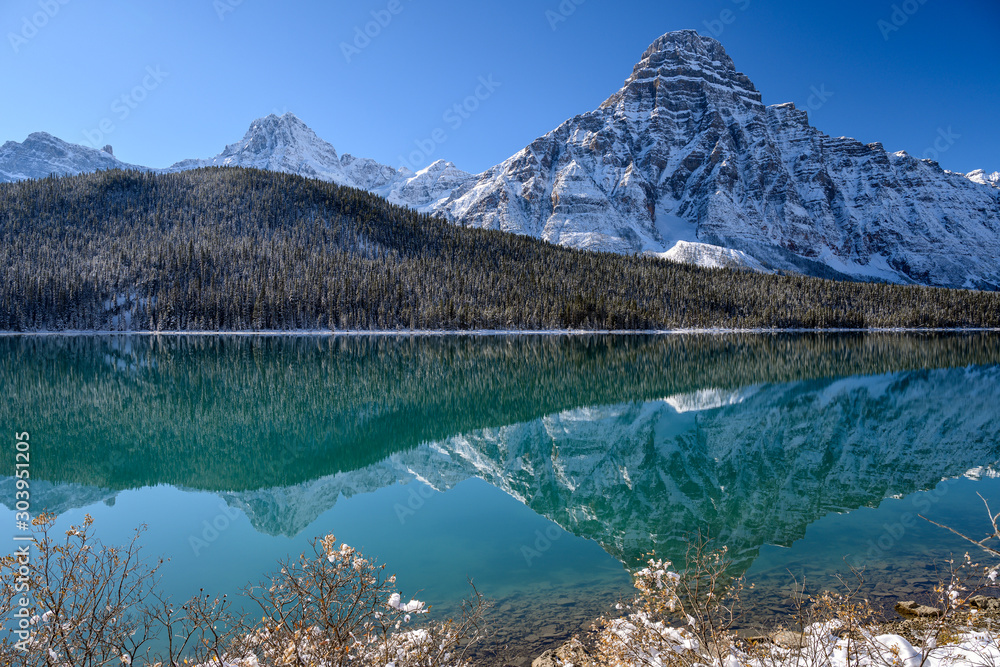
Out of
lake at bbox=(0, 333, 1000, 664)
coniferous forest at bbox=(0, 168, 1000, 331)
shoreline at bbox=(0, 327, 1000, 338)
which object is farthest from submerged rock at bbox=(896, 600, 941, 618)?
coniferous forest at bbox=(0, 168, 1000, 331)

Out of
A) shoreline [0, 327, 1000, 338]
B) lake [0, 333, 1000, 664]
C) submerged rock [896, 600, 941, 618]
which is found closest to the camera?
submerged rock [896, 600, 941, 618]

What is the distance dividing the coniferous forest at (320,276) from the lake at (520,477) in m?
81.1

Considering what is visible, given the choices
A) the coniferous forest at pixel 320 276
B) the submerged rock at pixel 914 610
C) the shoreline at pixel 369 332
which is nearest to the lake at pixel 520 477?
the submerged rock at pixel 914 610

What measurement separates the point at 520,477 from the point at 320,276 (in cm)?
11742

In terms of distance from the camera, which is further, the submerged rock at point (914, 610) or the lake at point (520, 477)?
the lake at point (520, 477)

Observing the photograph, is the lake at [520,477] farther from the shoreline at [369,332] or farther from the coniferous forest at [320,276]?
the coniferous forest at [320,276]

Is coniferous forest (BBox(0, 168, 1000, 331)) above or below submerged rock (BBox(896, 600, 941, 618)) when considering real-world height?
above

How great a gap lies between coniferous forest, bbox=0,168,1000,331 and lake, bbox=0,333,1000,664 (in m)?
81.1

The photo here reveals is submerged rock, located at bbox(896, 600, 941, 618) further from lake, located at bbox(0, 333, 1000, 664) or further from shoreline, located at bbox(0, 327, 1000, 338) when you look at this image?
shoreline, located at bbox(0, 327, 1000, 338)

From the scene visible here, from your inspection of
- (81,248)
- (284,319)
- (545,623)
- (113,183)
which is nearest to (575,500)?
(545,623)

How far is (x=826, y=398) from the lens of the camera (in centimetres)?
3703

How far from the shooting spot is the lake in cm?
1214

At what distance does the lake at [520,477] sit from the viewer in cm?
1214

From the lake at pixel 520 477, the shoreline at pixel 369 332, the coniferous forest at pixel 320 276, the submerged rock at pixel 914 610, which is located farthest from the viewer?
the coniferous forest at pixel 320 276
